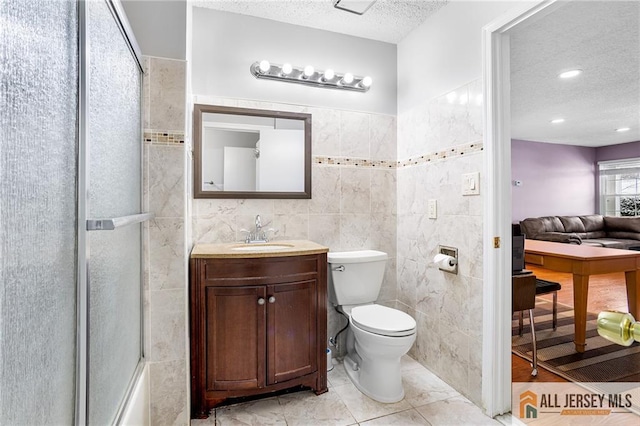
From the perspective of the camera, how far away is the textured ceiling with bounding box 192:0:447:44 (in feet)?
6.60

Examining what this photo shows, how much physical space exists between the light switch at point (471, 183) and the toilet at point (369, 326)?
2.27 feet

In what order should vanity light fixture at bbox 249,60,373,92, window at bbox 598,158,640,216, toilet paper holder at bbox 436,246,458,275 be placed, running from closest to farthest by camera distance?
toilet paper holder at bbox 436,246,458,275 < vanity light fixture at bbox 249,60,373,92 < window at bbox 598,158,640,216

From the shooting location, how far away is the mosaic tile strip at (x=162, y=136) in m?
1.44

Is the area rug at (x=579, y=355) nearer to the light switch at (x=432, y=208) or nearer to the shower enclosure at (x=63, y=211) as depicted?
the light switch at (x=432, y=208)

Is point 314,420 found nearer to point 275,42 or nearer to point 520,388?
point 520,388

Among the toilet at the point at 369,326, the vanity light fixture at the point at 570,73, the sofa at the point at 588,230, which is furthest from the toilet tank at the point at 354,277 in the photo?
the sofa at the point at 588,230

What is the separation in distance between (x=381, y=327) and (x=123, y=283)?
49.7 inches

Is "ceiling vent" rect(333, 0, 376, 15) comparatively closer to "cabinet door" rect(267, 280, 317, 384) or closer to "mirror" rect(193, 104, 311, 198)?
"mirror" rect(193, 104, 311, 198)

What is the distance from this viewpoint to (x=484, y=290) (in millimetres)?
1669

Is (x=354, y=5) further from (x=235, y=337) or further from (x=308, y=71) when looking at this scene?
(x=235, y=337)

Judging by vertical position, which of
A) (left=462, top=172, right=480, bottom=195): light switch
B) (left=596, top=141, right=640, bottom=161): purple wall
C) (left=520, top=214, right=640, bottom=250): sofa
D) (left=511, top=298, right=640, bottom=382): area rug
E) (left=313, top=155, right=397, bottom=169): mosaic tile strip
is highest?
(left=596, top=141, right=640, bottom=161): purple wall

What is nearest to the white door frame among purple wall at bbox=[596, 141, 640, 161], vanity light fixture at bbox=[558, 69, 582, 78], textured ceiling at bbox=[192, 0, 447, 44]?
textured ceiling at bbox=[192, 0, 447, 44]

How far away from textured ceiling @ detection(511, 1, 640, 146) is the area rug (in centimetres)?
213

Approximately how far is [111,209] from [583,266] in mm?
3046
